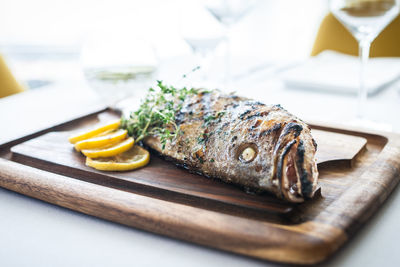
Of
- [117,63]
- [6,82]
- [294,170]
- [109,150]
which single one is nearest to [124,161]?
[109,150]

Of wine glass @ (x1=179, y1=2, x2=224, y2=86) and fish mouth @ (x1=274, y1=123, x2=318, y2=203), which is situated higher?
wine glass @ (x1=179, y1=2, x2=224, y2=86)

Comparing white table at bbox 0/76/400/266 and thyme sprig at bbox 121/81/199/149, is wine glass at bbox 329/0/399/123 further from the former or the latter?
white table at bbox 0/76/400/266

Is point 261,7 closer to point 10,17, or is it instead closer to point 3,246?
point 10,17

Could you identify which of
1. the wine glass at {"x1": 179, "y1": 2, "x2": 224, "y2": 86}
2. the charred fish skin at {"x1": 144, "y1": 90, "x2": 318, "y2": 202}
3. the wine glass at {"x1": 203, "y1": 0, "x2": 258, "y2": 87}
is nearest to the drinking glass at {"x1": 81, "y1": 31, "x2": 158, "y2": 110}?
the wine glass at {"x1": 179, "y1": 2, "x2": 224, "y2": 86}

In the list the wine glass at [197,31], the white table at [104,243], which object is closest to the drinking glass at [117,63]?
the wine glass at [197,31]

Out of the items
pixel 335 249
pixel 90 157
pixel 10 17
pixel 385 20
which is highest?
pixel 10 17

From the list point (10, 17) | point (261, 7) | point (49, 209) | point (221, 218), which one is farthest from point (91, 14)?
point (221, 218)

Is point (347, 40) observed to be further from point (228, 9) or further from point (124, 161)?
point (124, 161)

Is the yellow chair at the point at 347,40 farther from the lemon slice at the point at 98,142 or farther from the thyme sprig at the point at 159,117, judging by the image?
the lemon slice at the point at 98,142
